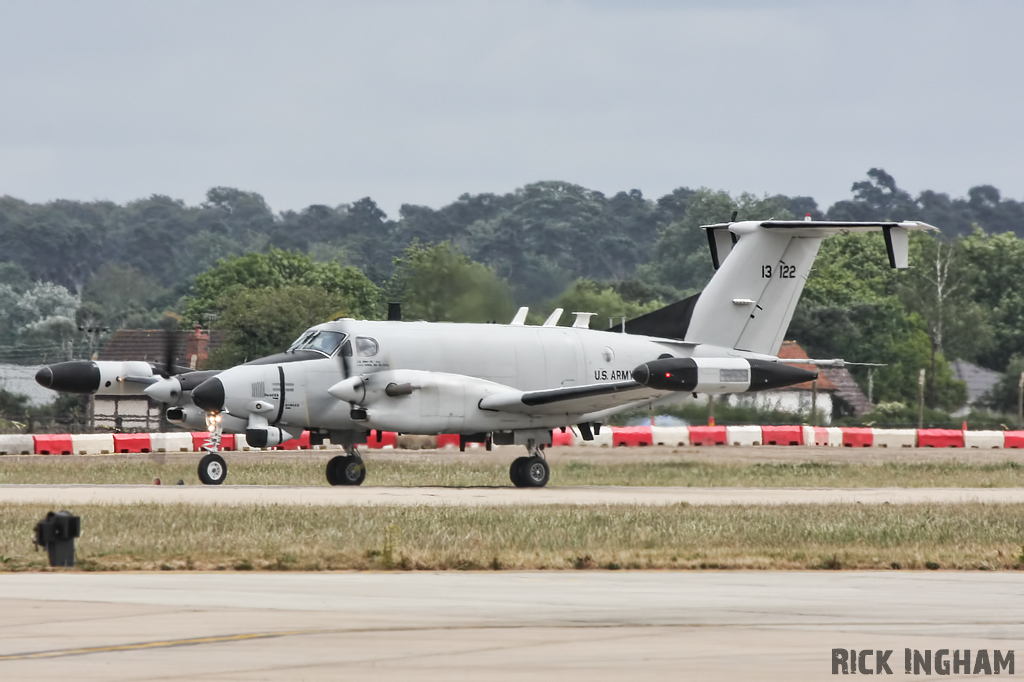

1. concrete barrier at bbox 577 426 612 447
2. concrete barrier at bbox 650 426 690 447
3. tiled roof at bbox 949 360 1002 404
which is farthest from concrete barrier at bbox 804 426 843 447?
Answer: tiled roof at bbox 949 360 1002 404

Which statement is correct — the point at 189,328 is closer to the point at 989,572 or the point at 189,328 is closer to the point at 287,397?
the point at 287,397

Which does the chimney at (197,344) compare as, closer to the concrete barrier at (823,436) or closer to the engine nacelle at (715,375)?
the concrete barrier at (823,436)

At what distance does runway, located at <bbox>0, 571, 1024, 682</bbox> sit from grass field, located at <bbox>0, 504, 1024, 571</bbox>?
1081 mm

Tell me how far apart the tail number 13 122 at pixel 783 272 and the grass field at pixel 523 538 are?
988 cm

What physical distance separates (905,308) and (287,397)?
66419 mm

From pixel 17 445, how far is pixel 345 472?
65.3 ft

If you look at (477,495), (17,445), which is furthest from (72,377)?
(17,445)

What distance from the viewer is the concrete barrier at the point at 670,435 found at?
49375mm

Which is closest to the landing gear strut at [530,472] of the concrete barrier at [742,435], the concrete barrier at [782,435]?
the concrete barrier at [742,435]

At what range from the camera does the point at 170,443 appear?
46.4 meters

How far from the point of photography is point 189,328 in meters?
86.9

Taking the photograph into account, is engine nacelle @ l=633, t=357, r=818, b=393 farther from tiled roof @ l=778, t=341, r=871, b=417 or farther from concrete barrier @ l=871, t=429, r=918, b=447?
tiled roof @ l=778, t=341, r=871, b=417

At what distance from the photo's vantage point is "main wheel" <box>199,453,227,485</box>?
2916 centimetres

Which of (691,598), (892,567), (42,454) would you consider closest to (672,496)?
(892,567)
